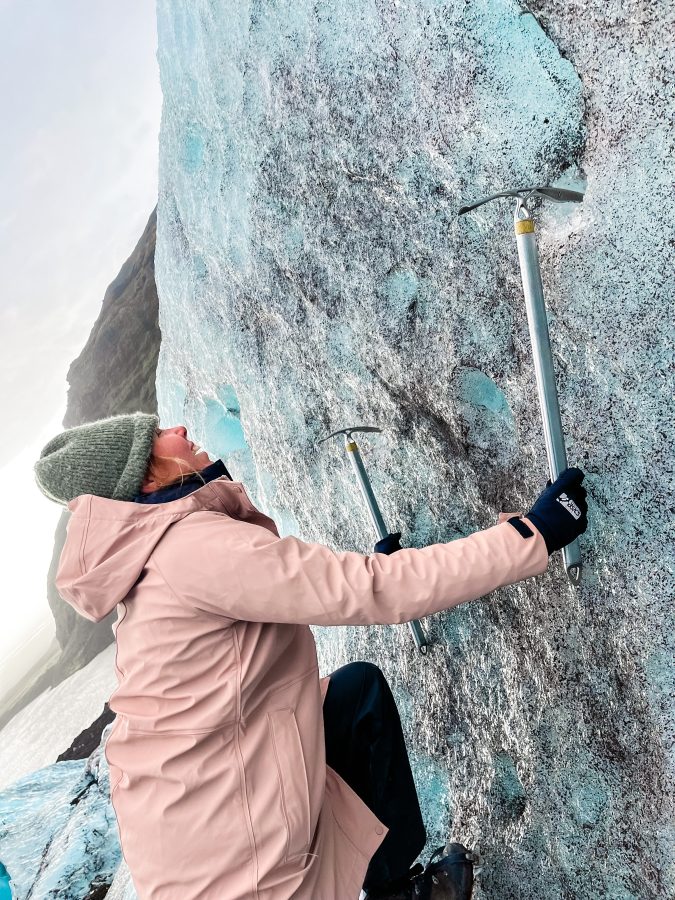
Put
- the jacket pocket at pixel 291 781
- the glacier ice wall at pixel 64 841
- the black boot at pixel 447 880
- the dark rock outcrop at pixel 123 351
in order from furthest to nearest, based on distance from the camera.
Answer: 1. the dark rock outcrop at pixel 123 351
2. the glacier ice wall at pixel 64 841
3. the black boot at pixel 447 880
4. the jacket pocket at pixel 291 781

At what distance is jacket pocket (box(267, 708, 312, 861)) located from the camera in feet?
5.41

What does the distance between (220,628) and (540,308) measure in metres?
1.16

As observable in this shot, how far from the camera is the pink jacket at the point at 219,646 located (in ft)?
5.05

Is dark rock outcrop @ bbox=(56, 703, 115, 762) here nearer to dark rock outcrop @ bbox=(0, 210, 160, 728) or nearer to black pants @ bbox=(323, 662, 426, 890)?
dark rock outcrop @ bbox=(0, 210, 160, 728)

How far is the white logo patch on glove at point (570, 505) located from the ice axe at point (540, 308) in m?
0.11

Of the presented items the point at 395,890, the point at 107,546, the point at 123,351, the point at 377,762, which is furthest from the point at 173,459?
the point at 123,351

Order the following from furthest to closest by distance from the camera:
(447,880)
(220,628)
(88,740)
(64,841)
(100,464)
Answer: (88,740), (64,841), (447,880), (100,464), (220,628)

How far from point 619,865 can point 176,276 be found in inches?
184

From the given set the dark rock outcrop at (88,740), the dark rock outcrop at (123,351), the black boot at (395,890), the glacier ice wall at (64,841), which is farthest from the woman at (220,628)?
the dark rock outcrop at (123,351)

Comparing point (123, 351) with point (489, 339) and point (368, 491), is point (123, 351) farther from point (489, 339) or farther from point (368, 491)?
point (489, 339)

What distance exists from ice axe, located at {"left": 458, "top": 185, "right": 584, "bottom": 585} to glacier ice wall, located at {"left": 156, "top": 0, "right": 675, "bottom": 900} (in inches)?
6.3

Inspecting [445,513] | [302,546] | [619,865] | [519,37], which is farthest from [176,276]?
[619,865]

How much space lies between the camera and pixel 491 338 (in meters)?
2.16

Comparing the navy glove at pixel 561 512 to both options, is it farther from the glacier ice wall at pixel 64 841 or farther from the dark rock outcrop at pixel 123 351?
the dark rock outcrop at pixel 123 351
